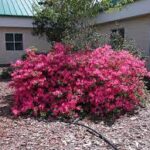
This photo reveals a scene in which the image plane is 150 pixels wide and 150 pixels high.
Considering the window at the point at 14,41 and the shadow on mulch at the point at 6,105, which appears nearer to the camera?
the shadow on mulch at the point at 6,105

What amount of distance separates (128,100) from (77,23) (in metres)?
5.47

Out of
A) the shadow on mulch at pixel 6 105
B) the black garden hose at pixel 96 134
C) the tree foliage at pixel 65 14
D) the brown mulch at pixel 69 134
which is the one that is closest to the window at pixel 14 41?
the tree foliage at pixel 65 14

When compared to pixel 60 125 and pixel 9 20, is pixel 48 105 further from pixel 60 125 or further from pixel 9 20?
pixel 9 20

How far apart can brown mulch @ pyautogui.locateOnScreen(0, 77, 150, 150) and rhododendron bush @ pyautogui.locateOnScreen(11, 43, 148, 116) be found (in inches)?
14.4

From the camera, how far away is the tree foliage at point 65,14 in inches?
426

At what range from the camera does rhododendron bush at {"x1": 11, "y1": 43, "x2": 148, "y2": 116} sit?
296 inches

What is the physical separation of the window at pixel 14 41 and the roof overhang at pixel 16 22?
0.90 metres

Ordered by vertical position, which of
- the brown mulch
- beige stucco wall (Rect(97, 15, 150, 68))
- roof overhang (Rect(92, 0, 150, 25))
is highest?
roof overhang (Rect(92, 0, 150, 25))

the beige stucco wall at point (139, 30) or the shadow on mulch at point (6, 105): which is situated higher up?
the beige stucco wall at point (139, 30)

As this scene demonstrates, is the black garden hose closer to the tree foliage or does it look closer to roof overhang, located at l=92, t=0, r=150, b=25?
the tree foliage

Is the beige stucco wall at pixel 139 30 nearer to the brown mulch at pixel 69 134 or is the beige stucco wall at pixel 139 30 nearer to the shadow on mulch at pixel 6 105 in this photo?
the shadow on mulch at pixel 6 105

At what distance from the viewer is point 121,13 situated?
605 inches

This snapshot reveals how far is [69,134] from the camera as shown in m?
6.48

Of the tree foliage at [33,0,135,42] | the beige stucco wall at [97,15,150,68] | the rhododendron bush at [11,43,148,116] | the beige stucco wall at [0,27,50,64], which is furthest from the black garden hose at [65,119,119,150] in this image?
the beige stucco wall at [0,27,50,64]
